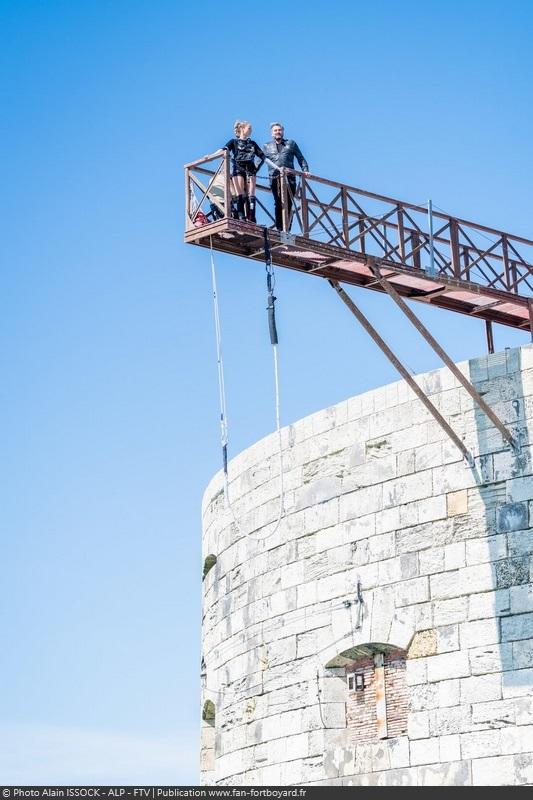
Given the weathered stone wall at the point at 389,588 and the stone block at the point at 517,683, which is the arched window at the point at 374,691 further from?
the stone block at the point at 517,683

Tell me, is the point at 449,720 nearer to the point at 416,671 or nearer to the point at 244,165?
the point at 416,671

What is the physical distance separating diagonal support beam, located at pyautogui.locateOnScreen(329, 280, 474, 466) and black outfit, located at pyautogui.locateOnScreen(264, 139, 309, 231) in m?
1.12

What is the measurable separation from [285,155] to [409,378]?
2634 millimetres

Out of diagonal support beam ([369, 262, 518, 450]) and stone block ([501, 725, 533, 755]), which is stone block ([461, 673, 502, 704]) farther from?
diagonal support beam ([369, 262, 518, 450])

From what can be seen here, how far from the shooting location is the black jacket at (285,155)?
1511cm

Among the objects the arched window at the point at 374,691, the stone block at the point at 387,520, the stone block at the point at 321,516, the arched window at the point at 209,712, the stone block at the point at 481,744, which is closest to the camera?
the stone block at the point at 481,744

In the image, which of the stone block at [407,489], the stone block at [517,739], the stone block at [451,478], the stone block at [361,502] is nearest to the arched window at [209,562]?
the stone block at [361,502]

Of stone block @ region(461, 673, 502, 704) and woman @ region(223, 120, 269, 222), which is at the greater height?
woman @ region(223, 120, 269, 222)

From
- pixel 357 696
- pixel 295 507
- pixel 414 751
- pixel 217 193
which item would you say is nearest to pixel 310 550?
pixel 295 507

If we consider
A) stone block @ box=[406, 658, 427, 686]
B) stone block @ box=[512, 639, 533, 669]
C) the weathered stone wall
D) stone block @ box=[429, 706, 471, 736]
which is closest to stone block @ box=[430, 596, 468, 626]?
the weathered stone wall

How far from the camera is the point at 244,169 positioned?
48.7ft

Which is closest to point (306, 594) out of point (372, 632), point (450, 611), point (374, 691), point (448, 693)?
point (372, 632)

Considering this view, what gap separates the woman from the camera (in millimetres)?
14719

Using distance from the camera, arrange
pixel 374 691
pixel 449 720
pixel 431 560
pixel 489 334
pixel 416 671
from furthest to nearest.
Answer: pixel 489 334 → pixel 374 691 → pixel 431 560 → pixel 416 671 → pixel 449 720
